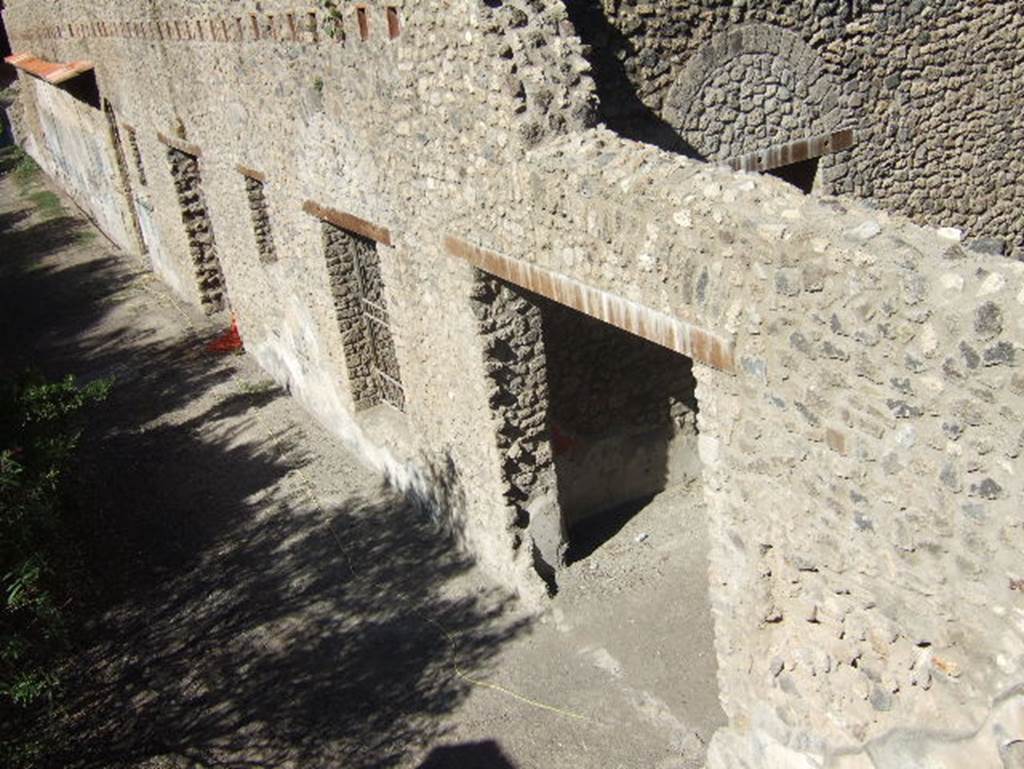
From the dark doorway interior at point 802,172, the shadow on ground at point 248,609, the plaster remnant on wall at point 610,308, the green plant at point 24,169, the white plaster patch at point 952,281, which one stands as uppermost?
the white plaster patch at point 952,281

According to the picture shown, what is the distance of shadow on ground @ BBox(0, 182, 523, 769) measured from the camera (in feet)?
21.3

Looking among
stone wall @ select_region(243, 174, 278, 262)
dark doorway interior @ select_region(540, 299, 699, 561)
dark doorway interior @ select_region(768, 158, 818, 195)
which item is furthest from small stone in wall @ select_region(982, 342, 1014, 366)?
stone wall @ select_region(243, 174, 278, 262)

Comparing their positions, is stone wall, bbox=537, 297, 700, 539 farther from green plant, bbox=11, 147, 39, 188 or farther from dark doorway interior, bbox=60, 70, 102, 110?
green plant, bbox=11, 147, 39, 188

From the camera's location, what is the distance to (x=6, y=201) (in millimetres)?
25141

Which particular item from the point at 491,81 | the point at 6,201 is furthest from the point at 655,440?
the point at 6,201

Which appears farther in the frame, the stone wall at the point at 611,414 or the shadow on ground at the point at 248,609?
the stone wall at the point at 611,414

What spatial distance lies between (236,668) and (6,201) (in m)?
22.1

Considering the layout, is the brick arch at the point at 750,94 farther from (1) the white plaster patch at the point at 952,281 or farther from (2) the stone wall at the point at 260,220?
(2) the stone wall at the point at 260,220

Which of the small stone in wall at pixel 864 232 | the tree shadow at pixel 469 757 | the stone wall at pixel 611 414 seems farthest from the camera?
the stone wall at pixel 611 414

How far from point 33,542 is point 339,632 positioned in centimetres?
227

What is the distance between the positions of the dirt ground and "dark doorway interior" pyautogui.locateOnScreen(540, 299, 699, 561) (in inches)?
9.8

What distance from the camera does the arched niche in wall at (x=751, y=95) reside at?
7.17 metres

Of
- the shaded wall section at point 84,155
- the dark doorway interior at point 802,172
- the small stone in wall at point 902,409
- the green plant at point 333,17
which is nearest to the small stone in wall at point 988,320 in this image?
the small stone in wall at point 902,409

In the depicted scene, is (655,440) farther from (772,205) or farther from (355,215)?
(772,205)
